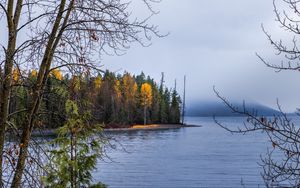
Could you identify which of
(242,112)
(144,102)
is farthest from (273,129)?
(144,102)

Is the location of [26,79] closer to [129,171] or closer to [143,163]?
[129,171]

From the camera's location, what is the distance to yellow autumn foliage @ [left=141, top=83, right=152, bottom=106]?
333ft

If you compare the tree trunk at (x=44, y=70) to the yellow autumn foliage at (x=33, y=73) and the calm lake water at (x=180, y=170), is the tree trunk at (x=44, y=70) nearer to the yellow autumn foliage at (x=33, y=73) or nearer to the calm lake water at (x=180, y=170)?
the yellow autumn foliage at (x=33, y=73)

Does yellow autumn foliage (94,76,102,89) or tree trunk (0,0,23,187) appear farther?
yellow autumn foliage (94,76,102,89)

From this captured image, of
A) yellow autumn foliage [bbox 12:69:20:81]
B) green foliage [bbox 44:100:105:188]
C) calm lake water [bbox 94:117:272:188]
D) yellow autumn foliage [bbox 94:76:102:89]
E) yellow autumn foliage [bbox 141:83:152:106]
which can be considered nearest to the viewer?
yellow autumn foliage [bbox 12:69:20:81]

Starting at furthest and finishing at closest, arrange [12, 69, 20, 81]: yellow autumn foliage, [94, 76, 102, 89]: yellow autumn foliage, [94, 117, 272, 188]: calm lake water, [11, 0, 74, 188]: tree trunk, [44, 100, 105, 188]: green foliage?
[94, 117, 272, 188]: calm lake water, [44, 100, 105, 188]: green foliage, [94, 76, 102, 89]: yellow autumn foliage, [11, 0, 74, 188]: tree trunk, [12, 69, 20, 81]: yellow autumn foliage

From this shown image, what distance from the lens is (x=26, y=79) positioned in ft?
18.4

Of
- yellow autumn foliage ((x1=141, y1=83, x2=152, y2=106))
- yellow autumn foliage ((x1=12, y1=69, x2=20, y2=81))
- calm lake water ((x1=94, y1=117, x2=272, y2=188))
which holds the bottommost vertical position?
calm lake water ((x1=94, y1=117, x2=272, y2=188))

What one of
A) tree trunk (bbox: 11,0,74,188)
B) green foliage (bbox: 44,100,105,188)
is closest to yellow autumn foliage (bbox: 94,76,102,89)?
tree trunk (bbox: 11,0,74,188)

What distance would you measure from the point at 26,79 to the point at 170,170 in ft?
106

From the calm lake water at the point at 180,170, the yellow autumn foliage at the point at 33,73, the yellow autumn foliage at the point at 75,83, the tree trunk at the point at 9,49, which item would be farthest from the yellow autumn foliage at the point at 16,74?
the calm lake water at the point at 180,170

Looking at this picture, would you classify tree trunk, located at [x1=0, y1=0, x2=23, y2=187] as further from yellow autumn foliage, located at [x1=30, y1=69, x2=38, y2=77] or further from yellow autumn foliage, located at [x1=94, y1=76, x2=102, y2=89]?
yellow autumn foliage, located at [x1=94, y1=76, x2=102, y2=89]

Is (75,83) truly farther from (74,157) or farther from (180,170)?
(180,170)

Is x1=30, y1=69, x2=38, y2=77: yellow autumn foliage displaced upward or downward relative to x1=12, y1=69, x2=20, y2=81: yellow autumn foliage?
upward
